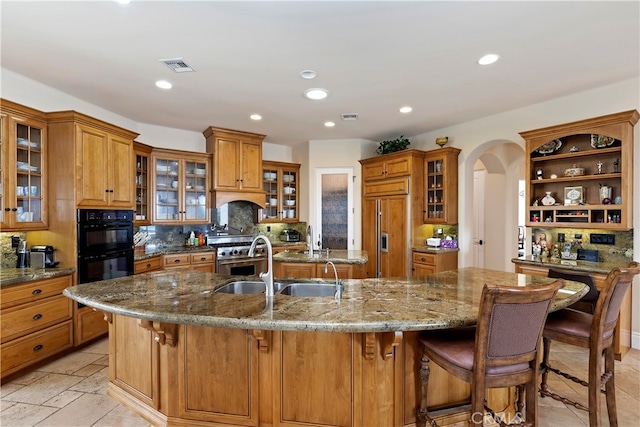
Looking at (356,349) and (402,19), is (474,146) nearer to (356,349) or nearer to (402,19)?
(402,19)

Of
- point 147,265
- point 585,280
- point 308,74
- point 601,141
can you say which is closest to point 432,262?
point 585,280

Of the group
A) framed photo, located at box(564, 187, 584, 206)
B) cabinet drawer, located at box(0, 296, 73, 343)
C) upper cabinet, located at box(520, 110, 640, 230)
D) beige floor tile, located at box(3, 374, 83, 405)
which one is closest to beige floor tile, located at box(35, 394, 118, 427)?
beige floor tile, located at box(3, 374, 83, 405)

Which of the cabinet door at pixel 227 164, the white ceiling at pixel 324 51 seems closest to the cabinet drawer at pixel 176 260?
the cabinet door at pixel 227 164

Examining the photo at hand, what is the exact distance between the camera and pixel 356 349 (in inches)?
72.6

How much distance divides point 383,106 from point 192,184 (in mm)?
3287

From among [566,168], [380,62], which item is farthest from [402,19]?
[566,168]

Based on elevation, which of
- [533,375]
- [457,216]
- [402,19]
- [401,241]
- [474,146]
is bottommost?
[533,375]

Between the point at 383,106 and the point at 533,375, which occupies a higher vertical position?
the point at 383,106

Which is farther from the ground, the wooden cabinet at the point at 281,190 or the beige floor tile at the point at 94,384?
the wooden cabinet at the point at 281,190

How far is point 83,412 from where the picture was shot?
2344 mm

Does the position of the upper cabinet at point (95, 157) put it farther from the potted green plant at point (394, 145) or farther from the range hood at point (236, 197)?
the potted green plant at point (394, 145)

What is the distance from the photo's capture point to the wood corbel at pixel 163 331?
1.92 meters

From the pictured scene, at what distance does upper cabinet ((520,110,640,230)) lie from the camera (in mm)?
3293

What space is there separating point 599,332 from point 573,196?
7.99 feet
